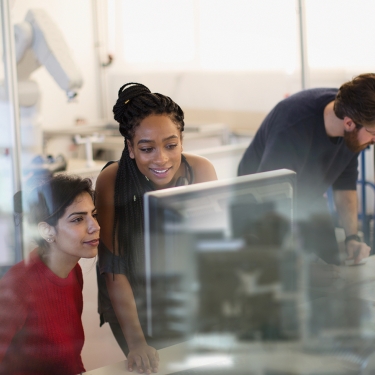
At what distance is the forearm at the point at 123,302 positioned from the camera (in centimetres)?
130

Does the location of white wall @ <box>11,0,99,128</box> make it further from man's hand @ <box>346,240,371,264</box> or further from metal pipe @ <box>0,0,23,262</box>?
man's hand @ <box>346,240,371,264</box>

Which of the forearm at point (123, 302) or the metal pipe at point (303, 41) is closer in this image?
the forearm at point (123, 302)

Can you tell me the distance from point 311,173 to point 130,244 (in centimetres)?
71

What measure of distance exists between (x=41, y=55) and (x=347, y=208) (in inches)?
46.1

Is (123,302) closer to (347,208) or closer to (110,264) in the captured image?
(110,264)

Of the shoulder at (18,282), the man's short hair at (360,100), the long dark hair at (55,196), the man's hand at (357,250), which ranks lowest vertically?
the man's hand at (357,250)

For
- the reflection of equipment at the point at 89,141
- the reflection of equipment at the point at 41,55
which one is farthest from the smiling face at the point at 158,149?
the reflection of equipment at the point at 89,141

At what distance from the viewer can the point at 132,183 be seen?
1.29 m

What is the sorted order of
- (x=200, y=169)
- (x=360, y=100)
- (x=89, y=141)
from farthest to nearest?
(x=89, y=141) → (x=360, y=100) → (x=200, y=169)

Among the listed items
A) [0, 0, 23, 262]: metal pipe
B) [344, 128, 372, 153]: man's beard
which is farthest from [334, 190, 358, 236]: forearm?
[0, 0, 23, 262]: metal pipe

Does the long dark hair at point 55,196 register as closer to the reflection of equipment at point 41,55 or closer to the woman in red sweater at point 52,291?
the woman in red sweater at point 52,291

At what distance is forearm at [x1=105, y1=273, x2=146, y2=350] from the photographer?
130 centimetres

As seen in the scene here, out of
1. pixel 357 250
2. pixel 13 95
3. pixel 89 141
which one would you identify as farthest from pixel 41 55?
pixel 357 250

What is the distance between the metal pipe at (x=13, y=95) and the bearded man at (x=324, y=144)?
0.68 metres
